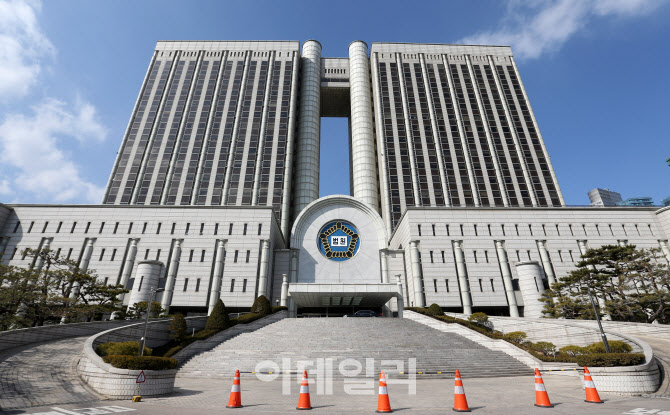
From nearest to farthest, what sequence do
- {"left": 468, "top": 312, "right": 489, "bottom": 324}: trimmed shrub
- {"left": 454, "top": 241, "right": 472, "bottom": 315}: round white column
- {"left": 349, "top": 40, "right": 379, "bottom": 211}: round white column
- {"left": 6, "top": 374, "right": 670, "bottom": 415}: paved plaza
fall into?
{"left": 6, "top": 374, "right": 670, "bottom": 415}: paved plaza
{"left": 468, "top": 312, "right": 489, "bottom": 324}: trimmed shrub
{"left": 454, "top": 241, "right": 472, "bottom": 315}: round white column
{"left": 349, "top": 40, "right": 379, "bottom": 211}: round white column

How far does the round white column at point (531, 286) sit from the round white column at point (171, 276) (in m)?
43.6

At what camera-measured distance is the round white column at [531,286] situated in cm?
3734

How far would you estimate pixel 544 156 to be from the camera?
66.9m

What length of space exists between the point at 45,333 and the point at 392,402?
71.2ft

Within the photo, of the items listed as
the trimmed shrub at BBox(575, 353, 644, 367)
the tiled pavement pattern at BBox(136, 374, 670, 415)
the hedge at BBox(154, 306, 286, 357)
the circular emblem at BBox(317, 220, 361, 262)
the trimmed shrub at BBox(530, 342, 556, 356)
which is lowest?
the tiled pavement pattern at BBox(136, 374, 670, 415)

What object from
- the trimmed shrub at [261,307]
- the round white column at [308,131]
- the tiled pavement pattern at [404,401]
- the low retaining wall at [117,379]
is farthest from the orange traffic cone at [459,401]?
the round white column at [308,131]

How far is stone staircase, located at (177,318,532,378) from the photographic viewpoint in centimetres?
1797

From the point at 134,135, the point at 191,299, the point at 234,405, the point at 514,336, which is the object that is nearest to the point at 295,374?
the point at 234,405

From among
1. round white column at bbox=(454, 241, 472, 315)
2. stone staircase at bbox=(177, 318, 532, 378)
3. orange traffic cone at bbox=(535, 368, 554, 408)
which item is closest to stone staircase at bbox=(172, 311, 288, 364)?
stone staircase at bbox=(177, 318, 532, 378)

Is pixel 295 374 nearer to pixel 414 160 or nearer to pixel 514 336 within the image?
pixel 514 336

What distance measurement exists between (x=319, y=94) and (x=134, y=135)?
43.5 m

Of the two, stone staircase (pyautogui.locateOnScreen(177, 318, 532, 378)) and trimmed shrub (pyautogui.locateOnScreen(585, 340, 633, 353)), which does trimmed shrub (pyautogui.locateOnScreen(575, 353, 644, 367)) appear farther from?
stone staircase (pyautogui.locateOnScreen(177, 318, 532, 378))

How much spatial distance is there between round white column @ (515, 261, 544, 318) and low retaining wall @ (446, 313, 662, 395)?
37.9 ft

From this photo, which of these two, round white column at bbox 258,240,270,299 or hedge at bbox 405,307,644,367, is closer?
hedge at bbox 405,307,644,367
